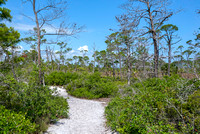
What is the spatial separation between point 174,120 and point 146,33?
16.5 feet

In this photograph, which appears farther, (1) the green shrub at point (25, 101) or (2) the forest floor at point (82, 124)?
(2) the forest floor at point (82, 124)

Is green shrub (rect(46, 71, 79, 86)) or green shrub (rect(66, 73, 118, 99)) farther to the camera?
green shrub (rect(46, 71, 79, 86))

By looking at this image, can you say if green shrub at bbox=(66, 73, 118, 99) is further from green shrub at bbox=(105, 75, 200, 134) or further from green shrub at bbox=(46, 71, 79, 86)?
green shrub at bbox=(105, 75, 200, 134)

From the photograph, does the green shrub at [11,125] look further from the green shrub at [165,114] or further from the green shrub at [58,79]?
the green shrub at [58,79]

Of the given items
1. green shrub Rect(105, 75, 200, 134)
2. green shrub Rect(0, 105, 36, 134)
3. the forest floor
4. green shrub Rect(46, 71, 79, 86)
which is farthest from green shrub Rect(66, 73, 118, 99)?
green shrub Rect(0, 105, 36, 134)

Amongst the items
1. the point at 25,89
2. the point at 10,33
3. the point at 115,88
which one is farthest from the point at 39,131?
the point at 115,88

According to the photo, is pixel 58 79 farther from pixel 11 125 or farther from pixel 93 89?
pixel 11 125

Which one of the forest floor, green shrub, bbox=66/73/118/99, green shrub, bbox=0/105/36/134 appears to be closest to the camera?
green shrub, bbox=0/105/36/134

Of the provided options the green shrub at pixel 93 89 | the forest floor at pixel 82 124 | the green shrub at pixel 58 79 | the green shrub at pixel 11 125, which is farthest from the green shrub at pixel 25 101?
the green shrub at pixel 58 79

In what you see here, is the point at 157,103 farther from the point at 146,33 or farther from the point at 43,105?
the point at 146,33

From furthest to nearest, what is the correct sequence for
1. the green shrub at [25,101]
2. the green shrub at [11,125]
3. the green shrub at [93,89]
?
the green shrub at [93,89]
the green shrub at [25,101]
the green shrub at [11,125]

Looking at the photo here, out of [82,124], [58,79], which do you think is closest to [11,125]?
[82,124]

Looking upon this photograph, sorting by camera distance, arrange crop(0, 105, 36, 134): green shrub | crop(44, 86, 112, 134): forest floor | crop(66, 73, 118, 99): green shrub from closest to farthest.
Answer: crop(0, 105, 36, 134): green shrub
crop(44, 86, 112, 134): forest floor
crop(66, 73, 118, 99): green shrub

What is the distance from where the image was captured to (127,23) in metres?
6.91
